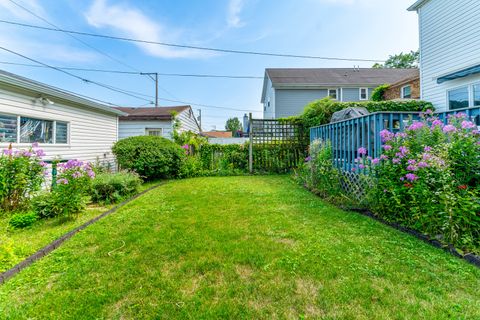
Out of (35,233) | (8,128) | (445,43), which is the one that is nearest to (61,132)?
(8,128)

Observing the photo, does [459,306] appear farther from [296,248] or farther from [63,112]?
[63,112]

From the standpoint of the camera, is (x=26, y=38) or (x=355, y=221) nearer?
(x=355, y=221)

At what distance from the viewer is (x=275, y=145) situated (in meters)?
9.09

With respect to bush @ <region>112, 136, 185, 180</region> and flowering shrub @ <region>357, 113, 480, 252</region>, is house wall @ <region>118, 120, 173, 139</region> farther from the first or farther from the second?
flowering shrub @ <region>357, 113, 480, 252</region>

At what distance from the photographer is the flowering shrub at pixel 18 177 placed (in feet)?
12.1

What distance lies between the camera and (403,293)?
1699mm

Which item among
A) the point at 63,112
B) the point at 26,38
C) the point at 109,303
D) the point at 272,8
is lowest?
the point at 109,303

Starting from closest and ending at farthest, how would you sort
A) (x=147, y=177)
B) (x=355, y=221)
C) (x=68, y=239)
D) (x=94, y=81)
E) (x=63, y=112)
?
(x=68, y=239) → (x=355, y=221) → (x=63, y=112) → (x=147, y=177) → (x=94, y=81)

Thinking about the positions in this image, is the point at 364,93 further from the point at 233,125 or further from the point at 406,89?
the point at 233,125

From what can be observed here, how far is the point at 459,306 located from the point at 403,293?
1.03ft

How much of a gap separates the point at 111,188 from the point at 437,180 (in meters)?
5.77

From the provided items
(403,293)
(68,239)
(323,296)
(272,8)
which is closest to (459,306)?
(403,293)

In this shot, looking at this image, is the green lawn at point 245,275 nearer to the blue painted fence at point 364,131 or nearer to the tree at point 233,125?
the blue painted fence at point 364,131

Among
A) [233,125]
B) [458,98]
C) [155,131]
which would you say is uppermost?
[233,125]
